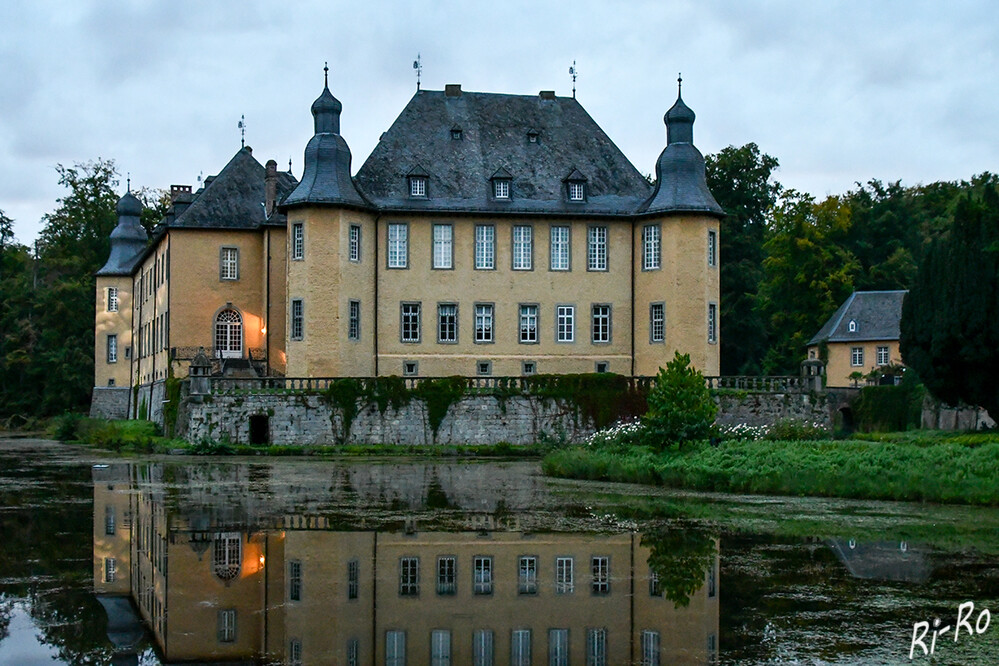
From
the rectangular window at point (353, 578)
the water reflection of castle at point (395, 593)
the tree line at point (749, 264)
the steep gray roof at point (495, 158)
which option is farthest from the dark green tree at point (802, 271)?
the rectangular window at point (353, 578)

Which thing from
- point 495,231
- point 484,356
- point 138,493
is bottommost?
point 138,493

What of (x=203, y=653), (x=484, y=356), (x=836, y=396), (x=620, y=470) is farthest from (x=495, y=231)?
(x=203, y=653)

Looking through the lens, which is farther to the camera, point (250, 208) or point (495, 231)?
point (250, 208)

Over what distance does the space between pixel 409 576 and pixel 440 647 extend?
278 cm

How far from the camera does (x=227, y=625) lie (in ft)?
30.6

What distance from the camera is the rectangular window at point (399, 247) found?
42.9 m

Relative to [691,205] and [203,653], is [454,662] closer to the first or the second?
[203,653]

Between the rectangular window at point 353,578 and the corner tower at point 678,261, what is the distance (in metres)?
30.9

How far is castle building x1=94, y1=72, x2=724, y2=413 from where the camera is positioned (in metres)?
41.4

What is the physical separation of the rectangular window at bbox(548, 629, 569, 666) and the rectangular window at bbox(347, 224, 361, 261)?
109 ft

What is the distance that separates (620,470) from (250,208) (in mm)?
26571

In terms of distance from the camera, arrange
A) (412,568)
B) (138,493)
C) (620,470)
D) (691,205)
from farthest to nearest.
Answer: (691,205), (620,470), (138,493), (412,568)

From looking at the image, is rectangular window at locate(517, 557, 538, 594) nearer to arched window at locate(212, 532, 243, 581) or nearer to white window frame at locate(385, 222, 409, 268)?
arched window at locate(212, 532, 243, 581)

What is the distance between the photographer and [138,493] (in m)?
20.6
